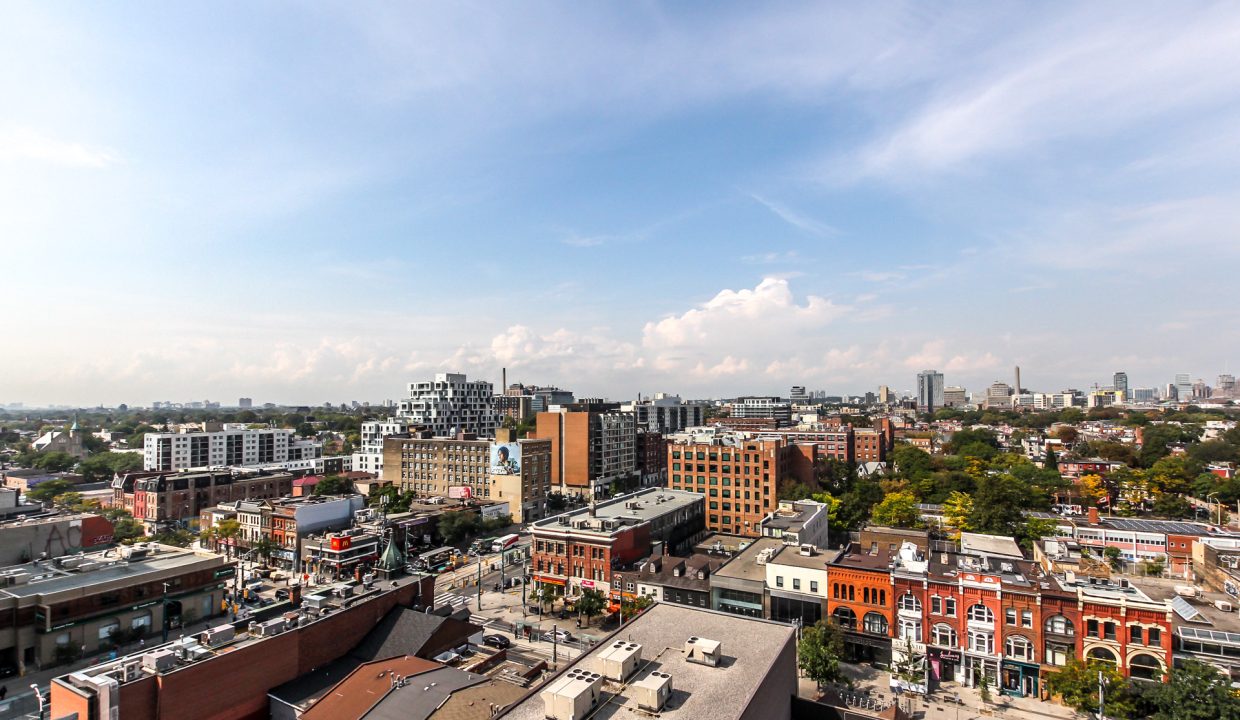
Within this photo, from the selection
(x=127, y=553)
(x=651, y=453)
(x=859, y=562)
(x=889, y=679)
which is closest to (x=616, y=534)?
(x=859, y=562)

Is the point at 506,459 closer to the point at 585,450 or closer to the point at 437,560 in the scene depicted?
the point at 585,450

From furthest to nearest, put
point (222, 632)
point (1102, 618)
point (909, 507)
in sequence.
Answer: point (909, 507) < point (1102, 618) < point (222, 632)

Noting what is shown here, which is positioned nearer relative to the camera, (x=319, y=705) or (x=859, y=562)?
(x=319, y=705)

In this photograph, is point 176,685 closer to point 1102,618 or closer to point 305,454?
point 1102,618

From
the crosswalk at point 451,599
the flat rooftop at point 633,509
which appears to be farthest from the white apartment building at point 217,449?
the crosswalk at point 451,599

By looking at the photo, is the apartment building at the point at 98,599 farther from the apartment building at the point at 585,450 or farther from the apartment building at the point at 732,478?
the apartment building at the point at 585,450

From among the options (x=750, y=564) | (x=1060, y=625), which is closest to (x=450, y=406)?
(x=750, y=564)

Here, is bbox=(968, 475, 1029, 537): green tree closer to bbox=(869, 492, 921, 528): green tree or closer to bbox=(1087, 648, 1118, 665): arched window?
bbox=(869, 492, 921, 528): green tree

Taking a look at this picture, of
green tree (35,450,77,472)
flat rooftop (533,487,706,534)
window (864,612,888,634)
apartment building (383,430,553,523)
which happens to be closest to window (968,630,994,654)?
window (864,612,888,634)
